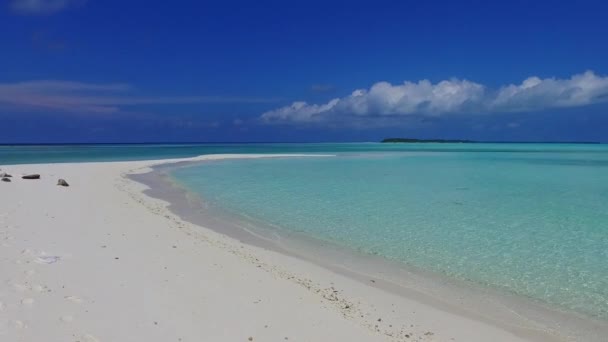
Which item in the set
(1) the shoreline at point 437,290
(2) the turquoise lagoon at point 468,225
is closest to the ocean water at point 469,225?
(2) the turquoise lagoon at point 468,225

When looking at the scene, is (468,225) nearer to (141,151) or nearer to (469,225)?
(469,225)

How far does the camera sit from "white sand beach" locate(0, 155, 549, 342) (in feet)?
14.9

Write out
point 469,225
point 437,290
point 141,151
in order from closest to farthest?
1. point 437,290
2. point 469,225
3. point 141,151

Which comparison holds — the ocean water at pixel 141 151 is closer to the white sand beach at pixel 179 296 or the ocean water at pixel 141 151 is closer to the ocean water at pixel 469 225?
the ocean water at pixel 469 225

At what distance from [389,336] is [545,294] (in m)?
3.42

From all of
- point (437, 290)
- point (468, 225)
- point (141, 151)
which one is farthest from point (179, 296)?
point (141, 151)

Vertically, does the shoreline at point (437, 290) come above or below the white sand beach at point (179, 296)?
below

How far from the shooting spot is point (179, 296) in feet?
18.2

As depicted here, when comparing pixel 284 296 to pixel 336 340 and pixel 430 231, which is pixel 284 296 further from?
pixel 430 231

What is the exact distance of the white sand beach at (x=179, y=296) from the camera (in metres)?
4.54

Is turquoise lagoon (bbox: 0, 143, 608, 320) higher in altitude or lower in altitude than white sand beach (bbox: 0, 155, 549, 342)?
lower

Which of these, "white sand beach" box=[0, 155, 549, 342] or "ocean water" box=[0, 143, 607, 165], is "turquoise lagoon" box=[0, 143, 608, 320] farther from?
"ocean water" box=[0, 143, 607, 165]

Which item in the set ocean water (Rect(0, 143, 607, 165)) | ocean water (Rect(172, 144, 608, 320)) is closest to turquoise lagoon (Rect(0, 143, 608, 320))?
ocean water (Rect(172, 144, 608, 320))

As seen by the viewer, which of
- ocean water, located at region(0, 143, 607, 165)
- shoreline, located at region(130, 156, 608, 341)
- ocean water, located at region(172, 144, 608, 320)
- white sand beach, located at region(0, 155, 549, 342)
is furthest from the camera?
ocean water, located at region(0, 143, 607, 165)
